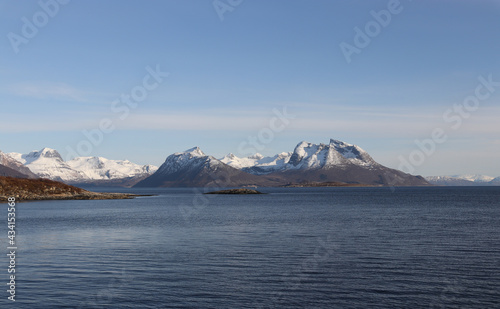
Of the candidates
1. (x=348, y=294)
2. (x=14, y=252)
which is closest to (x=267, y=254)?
(x=348, y=294)

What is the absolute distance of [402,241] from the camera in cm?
5491

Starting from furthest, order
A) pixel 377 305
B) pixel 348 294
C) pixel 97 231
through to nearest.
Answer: pixel 97 231 < pixel 348 294 < pixel 377 305

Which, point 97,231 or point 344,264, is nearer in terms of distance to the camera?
point 344,264

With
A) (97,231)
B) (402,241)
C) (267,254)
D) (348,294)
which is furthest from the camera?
(97,231)

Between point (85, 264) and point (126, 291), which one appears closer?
point (126, 291)

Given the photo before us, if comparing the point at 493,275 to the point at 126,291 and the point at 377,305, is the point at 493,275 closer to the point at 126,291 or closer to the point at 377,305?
the point at 377,305

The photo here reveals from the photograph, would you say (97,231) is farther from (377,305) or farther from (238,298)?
(377,305)

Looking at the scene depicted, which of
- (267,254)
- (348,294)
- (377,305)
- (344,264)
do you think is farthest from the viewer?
(267,254)

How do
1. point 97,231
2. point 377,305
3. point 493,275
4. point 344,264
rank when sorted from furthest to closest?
point 97,231, point 344,264, point 493,275, point 377,305

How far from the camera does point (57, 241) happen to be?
57.5 m

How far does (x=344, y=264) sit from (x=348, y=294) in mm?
10343

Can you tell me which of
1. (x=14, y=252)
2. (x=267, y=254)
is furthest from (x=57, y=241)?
(x=267, y=254)

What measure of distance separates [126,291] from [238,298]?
8.37m

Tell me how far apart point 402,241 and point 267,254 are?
19303 mm
